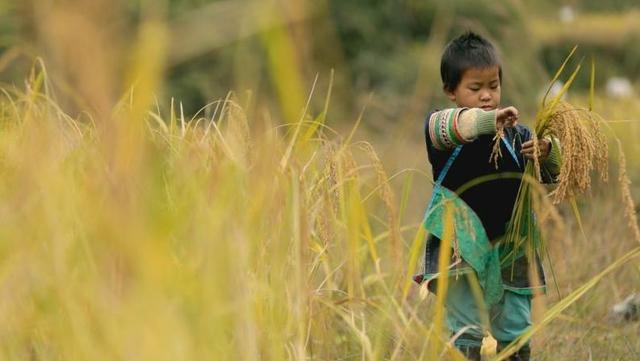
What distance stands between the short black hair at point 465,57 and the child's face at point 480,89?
0.01m

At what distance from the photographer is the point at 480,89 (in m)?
2.88

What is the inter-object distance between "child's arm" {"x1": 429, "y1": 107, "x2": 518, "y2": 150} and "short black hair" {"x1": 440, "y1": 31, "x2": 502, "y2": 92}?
0.49ft

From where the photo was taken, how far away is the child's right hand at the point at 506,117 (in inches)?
99.4

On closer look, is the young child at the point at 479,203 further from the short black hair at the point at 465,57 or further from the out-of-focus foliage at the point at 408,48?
the out-of-focus foliage at the point at 408,48

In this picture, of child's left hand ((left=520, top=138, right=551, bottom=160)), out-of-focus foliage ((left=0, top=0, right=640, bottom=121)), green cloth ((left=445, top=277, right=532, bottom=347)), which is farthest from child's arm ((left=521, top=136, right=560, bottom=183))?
out-of-focus foliage ((left=0, top=0, right=640, bottom=121))

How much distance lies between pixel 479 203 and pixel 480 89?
0.27 m

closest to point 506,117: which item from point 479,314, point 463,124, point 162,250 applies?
point 463,124

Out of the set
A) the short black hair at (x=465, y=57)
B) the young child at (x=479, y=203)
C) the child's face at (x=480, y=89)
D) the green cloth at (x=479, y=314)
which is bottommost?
the green cloth at (x=479, y=314)

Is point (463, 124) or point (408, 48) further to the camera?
point (408, 48)

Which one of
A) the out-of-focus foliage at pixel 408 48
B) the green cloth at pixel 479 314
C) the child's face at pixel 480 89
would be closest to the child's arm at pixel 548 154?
the child's face at pixel 480 89

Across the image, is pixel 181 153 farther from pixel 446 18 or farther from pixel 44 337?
pixel 446 18

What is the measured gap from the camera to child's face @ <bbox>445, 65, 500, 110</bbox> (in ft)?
9.41

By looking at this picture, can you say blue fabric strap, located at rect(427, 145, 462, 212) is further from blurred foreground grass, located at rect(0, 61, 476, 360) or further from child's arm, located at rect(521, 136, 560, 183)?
blurred foreground grass, located at rect(0, 61, 476, 360)

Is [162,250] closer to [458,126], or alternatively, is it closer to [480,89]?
[458,126]
